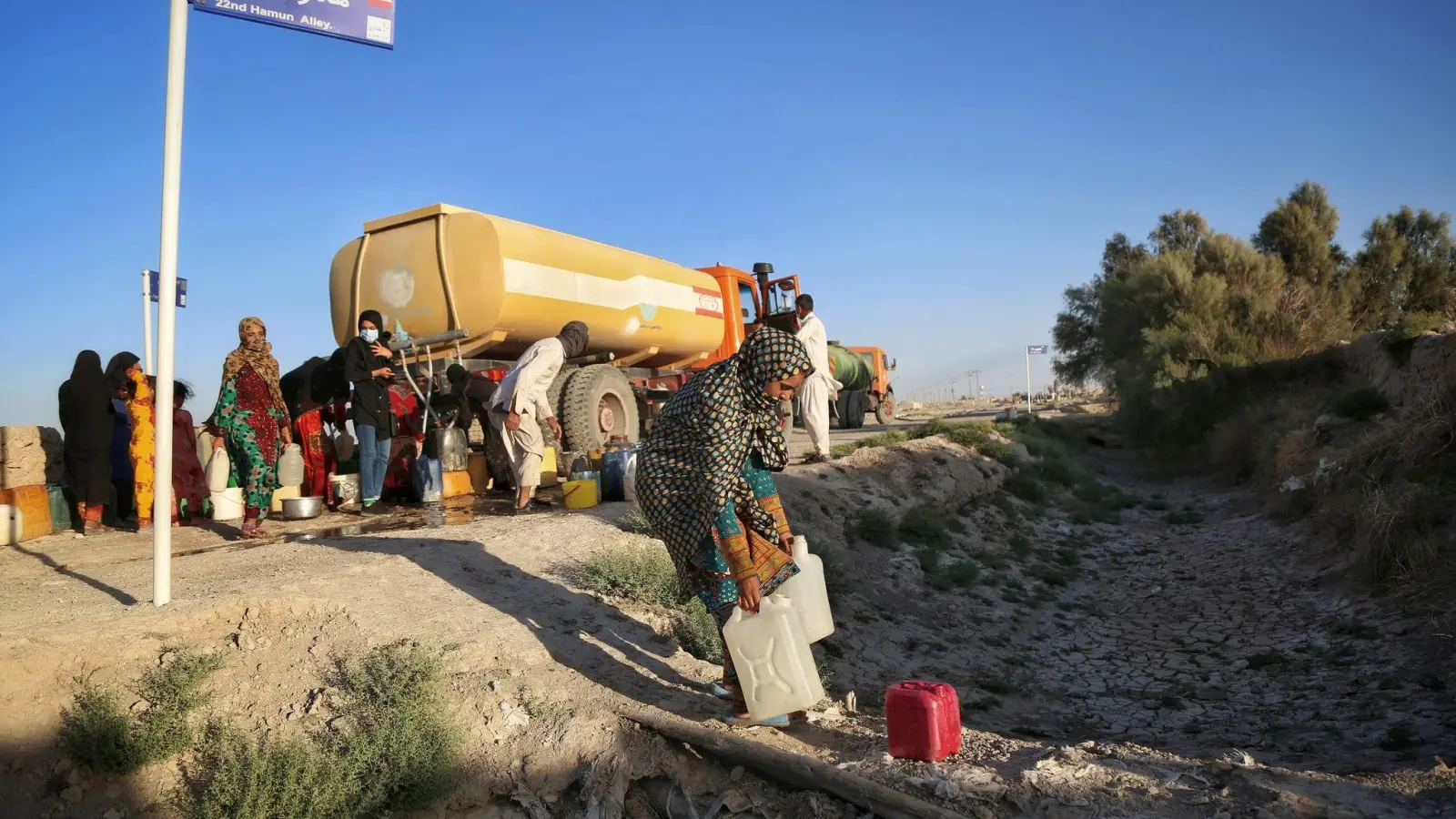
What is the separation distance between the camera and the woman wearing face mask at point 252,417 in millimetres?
6918

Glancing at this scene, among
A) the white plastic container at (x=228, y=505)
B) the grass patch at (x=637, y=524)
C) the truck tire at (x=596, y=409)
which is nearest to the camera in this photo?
the grass patch at (x=637, y=524)

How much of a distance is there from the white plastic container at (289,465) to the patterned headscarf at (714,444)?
500cm

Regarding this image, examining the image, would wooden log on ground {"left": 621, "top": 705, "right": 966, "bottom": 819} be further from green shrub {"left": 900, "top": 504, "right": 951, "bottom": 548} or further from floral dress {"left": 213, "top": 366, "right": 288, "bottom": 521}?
green shrub {"left": 900, "top": 504, "right": 951, "bottom": 548}

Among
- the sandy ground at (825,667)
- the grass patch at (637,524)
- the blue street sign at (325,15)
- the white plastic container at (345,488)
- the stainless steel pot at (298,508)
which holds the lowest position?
the sandy ground at (825,667)

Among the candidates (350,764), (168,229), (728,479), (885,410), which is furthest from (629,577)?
(885,410)

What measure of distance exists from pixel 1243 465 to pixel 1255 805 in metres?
12.6

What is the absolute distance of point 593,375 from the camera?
9.73 meters

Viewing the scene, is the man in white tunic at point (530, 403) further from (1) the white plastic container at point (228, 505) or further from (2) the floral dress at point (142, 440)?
(2) the floral dress at point (142, 440)

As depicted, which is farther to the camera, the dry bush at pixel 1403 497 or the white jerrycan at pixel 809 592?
the dry bush at pixel 1403 497

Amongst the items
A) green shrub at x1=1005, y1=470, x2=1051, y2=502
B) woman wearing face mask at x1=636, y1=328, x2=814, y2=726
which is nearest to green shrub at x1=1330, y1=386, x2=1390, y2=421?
green shrub at x1=1005, y1=470, x2=1051, y2=502

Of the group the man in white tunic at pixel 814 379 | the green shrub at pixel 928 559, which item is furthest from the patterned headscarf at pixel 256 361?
the green shrub at pixel 928 559

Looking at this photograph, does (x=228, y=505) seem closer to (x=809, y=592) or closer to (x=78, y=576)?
(x=78, y=576)

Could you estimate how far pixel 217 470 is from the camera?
7.25 metres

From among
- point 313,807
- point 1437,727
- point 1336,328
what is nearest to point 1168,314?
Answer: point 1336,328
